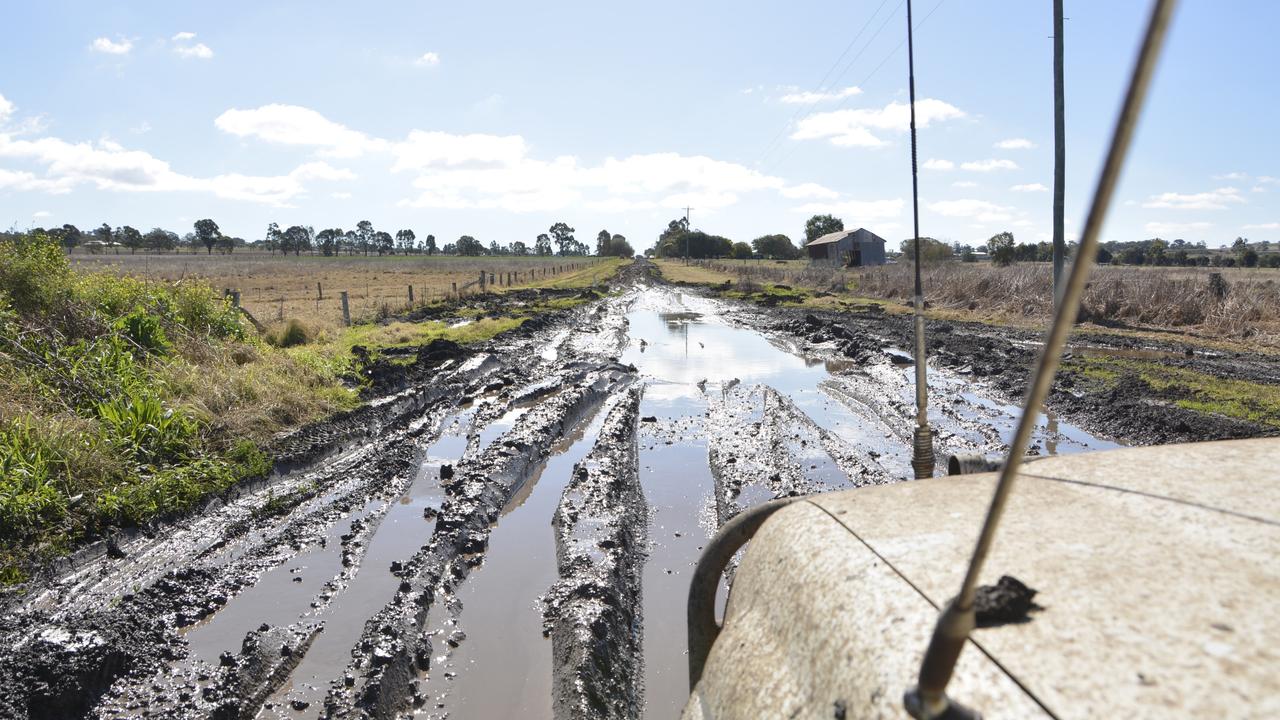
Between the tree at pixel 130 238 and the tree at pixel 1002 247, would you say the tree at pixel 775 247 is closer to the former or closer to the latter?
the tree at pixel 1002 247

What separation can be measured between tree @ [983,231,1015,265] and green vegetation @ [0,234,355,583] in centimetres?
6138

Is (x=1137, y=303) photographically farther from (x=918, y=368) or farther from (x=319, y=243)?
(x=319, y=243)

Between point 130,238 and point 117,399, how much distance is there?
131 metres

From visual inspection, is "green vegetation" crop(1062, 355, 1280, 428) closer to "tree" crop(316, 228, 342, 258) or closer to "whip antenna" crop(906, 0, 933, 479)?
"whip antenna" crop(906, 0, 933, 479)

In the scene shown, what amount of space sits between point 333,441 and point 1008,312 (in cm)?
2050

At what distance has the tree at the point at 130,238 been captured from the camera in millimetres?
112419

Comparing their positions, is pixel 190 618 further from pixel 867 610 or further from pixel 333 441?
pixel 867 610

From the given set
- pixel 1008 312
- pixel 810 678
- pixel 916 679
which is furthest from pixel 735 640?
pixel 1008 312

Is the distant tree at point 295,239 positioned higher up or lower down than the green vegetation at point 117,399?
higher up

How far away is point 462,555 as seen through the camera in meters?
6.29

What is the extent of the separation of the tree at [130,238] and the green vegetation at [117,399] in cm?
11902

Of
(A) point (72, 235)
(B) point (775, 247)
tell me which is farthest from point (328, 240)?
(B) point (775, 247)

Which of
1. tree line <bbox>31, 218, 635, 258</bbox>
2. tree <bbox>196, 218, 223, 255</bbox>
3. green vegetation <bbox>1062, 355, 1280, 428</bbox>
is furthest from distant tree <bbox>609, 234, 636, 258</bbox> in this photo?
green vegetation <bbox>1062, 355, 1280, 428</bbox>

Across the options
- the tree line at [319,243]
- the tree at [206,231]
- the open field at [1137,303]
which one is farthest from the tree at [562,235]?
the open field at [1137,303]
